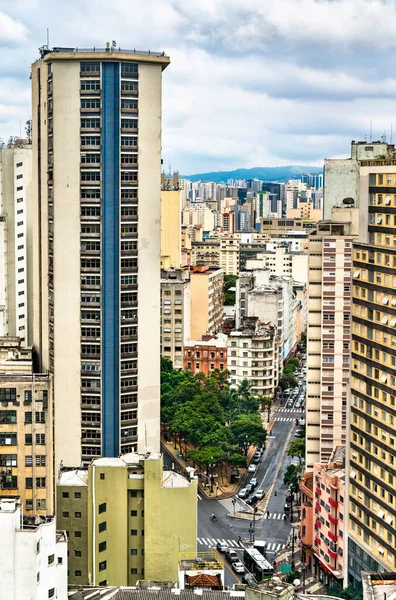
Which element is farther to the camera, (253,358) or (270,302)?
(270,302)

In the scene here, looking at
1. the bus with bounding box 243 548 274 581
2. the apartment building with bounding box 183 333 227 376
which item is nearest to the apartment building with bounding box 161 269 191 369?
the apartment building with bounding box 183 333 227 376

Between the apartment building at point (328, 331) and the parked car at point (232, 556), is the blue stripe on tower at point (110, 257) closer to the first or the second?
the parked car at point (232, 556)

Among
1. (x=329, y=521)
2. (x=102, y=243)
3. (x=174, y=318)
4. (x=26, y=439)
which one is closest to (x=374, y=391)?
(x=329, y=521)

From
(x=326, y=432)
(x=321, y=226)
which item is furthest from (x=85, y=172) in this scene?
(x=326, y=432)

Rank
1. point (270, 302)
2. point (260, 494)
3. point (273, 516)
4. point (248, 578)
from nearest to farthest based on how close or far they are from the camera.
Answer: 1. point (248, 578)
2. point (273, 516)
3. point (260, 494)
4. point (270, 302)

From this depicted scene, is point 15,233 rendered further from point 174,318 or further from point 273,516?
point 273,516

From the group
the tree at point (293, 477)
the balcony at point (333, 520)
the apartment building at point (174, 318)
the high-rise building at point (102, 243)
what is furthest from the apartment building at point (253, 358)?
the balcony at point (333, 520)
